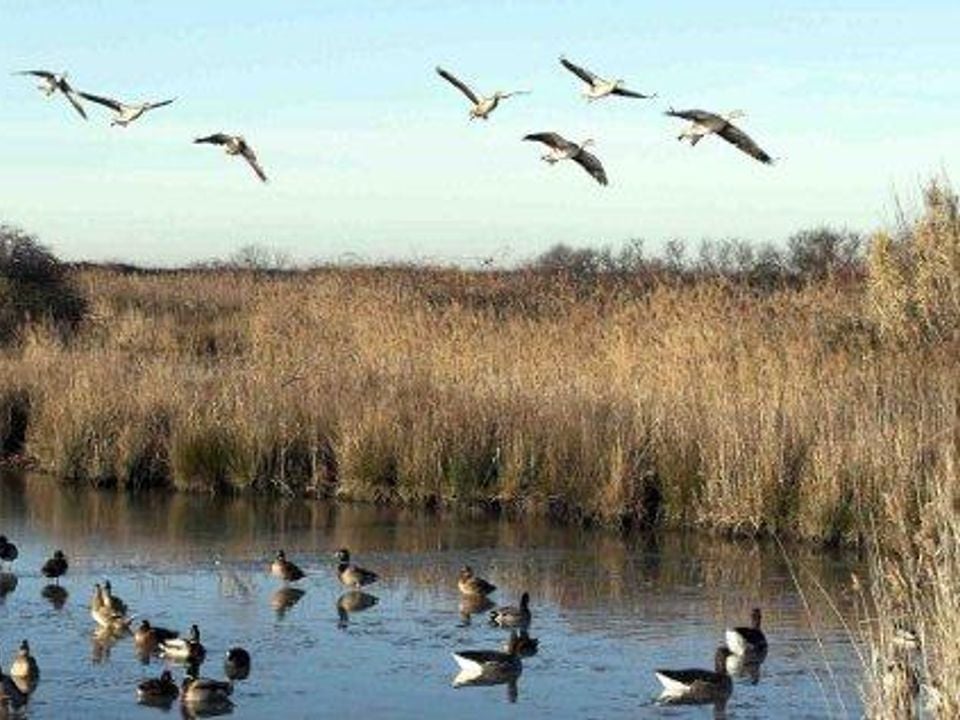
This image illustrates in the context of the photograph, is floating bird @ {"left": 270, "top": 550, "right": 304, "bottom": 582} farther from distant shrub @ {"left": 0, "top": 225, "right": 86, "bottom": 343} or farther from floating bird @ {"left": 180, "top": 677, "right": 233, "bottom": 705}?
distant shrub @ {"left": 0, "top": 225, "right": 86, "bottom": 343}

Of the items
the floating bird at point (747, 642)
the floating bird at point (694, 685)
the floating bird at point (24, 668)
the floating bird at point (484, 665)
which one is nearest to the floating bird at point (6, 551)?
the floating bird at point (24, 668)

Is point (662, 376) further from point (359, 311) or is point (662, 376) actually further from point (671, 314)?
point (359, 311)

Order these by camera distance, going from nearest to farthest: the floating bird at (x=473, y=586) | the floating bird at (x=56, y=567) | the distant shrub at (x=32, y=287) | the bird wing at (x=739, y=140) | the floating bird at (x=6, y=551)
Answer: the bird wing at (x=739, y=140)
the floating bird at (x=473, y=586)
the floating bird at (x=56, y=567)
the floating bird at (x=6, y=551)
the distant shrub at (x=32, y=287)

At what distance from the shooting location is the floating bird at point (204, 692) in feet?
32.8

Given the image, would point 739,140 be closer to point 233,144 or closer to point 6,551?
point 233,144

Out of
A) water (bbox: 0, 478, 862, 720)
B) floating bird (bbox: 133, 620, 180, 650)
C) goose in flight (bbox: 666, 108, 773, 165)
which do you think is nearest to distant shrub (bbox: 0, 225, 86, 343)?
water (bbox: 0, 478, 862, 720)

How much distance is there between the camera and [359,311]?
26000 millimetres

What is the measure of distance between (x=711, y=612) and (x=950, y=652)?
580 centimetres

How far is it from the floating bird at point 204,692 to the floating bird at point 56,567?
4.02m

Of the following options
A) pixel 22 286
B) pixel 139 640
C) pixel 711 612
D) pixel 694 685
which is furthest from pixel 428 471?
pixel 22 286

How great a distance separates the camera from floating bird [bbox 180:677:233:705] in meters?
9.98

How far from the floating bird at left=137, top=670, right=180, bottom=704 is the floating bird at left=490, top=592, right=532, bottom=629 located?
249 cm

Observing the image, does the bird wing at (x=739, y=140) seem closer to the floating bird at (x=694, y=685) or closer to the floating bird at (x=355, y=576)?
the floating bird at (x=694, y=685)

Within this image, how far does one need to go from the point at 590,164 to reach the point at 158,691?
3.82 metres
